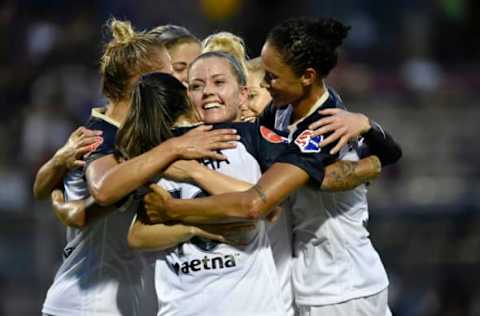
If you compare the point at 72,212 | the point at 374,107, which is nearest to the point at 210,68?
the point at 72,212

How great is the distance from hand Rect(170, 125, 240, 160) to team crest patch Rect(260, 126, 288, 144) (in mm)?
132

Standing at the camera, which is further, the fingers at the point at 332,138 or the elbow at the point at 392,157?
the elbow at the point at 392,157

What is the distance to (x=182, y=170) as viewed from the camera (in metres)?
5.17

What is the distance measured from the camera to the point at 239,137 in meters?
5.20

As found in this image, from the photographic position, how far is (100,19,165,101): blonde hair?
5.74 metres

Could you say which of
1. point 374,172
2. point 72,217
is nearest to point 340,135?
point 374,172

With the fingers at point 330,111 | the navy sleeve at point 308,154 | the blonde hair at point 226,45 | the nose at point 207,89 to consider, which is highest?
the blonde hair at point 226,45

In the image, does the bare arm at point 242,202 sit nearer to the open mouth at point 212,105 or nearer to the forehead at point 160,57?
the open mouth at point 212,105

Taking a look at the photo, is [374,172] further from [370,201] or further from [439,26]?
[439,26]

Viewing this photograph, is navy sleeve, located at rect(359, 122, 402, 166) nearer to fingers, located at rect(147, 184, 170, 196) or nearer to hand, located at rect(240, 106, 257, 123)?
hand, located at rect(240, 106, 257, 123)

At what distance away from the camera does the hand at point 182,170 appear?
5156 millimetres

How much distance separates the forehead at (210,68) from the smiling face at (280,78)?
0.70ft

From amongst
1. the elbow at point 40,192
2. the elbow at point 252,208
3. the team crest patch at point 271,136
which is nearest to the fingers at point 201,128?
the team crest patch at point 271,136

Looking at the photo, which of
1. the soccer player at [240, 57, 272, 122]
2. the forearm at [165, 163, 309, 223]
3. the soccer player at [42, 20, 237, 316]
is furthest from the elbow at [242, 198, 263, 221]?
the soccer player at [240, 57, 272, 122]
